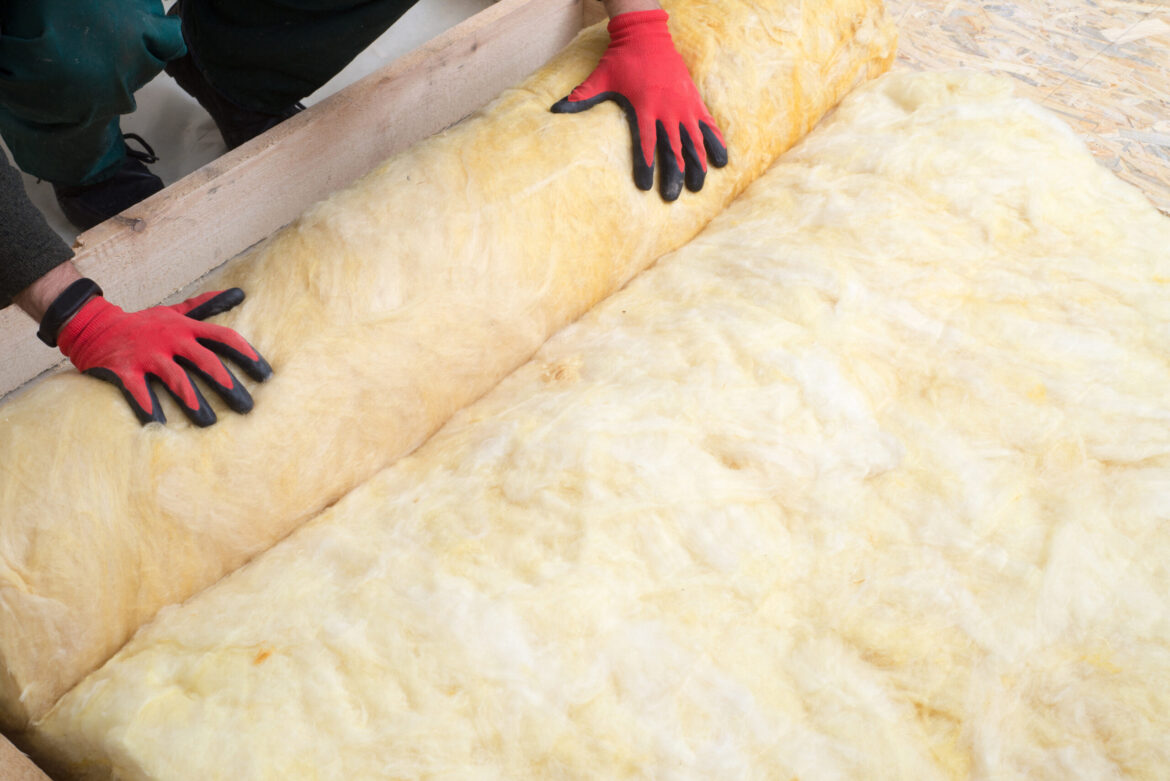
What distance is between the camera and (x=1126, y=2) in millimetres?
2471

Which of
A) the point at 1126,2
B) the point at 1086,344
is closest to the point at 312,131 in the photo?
the point at 1086,344

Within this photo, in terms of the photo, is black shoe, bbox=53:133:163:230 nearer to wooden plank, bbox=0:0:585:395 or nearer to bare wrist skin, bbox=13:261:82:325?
wooden plank, bbox=0:0:585:395

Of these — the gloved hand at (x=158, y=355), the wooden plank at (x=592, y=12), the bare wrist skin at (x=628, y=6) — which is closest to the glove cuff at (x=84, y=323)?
the gloved hand at (x=158, y=355)

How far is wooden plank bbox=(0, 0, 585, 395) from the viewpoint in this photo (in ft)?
5.25

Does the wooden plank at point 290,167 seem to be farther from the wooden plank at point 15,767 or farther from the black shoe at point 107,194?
the wooden plank at point 15,767

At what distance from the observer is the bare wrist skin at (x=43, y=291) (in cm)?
119

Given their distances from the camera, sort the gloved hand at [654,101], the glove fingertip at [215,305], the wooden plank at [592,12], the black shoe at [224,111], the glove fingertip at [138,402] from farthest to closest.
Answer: the wooden plank at [592,12]
the black shoe at [224,111]
the gloved hand at [654,101]
the glove fingertip at [215,305]
the glove fingertip at [138,402]

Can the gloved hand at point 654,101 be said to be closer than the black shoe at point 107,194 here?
Yes

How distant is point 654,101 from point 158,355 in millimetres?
961

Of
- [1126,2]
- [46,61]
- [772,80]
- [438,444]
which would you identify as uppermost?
[46,61]

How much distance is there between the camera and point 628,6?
1616 mm

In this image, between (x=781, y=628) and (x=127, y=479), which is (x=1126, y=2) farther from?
(x=127, y=479)

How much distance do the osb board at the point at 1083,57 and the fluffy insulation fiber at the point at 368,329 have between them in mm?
745

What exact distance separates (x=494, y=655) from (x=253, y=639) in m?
0.31
